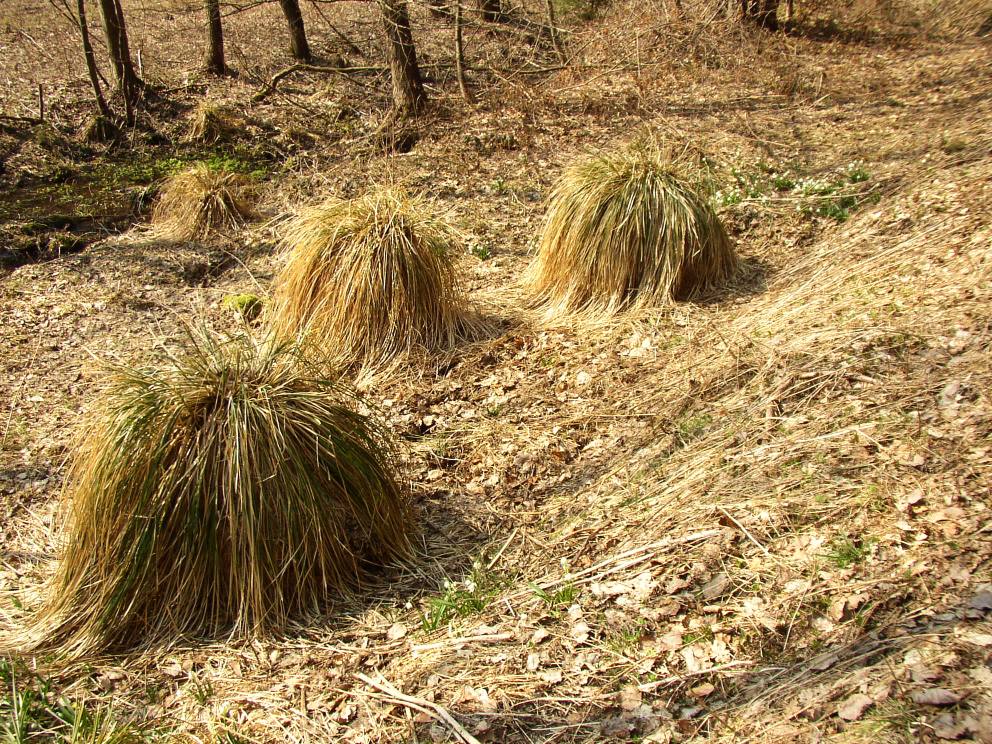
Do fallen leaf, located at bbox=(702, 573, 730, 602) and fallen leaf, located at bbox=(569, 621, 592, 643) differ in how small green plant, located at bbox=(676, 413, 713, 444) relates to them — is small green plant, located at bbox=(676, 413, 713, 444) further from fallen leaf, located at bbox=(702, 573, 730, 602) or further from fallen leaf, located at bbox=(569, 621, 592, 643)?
fallen leaf, located at bbox=(569, 621, 592, 643)

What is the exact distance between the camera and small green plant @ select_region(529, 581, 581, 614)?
3.15 metres

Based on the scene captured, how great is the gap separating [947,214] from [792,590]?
366cm

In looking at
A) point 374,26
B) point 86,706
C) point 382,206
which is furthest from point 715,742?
point 374,26

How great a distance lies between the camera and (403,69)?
902cm

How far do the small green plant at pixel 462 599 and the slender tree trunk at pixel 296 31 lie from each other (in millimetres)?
9867

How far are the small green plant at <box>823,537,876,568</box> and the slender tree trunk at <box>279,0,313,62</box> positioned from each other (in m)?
10.6

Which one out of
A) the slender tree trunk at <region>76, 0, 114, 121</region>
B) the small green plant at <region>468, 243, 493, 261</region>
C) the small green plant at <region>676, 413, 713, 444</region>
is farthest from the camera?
the slender tree trunk at <region>76, 0, 114, 121</region>

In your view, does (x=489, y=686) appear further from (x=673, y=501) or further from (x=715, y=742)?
(x=673, y=501)

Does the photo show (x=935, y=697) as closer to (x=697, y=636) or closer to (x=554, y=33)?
(x=697, y=636)

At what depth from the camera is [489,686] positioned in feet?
9.37

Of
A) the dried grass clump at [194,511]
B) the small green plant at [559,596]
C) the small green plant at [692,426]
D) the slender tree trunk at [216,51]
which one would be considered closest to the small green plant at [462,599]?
the small green plant at [559,596]

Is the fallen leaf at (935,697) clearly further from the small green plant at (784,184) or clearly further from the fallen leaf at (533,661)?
the small green plant at (784,184)

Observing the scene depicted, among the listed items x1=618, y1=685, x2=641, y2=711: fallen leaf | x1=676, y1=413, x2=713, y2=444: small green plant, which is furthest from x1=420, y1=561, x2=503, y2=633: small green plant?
x1=676, y1=413, x2=713, y2=444: small green plant

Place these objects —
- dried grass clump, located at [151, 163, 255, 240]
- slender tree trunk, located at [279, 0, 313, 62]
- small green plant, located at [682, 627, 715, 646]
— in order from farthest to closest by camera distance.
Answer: slender tree trunk, located at [279, 0, 313, 62]
dried grass clump, located at [151, 163, 255, 240]
small green plant, located at [682, 627, 715, 646]
